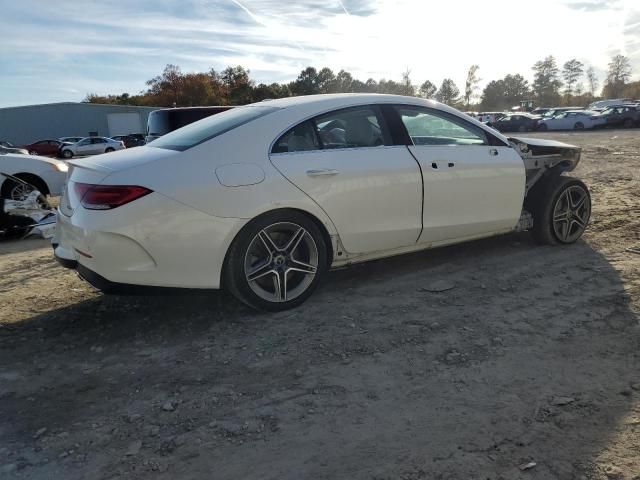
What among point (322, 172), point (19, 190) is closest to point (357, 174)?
point (322, 172)

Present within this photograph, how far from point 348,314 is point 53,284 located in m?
2.85

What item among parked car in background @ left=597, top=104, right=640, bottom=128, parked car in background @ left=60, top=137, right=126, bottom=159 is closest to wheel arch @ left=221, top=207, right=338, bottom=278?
parked car in background @ left=597, top=104, right=640, bottom=128

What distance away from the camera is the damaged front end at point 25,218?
6898 mm

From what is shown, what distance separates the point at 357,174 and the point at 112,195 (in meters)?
1.72

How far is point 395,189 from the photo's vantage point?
4.13 meters

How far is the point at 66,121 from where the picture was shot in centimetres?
5334

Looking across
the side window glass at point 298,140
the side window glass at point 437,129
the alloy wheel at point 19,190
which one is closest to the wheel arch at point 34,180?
the alloy wheel at point 19,190

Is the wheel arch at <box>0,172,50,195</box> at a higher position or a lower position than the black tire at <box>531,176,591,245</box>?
higher

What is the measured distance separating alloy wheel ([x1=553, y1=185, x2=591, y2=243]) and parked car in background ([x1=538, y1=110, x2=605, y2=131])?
3100cm

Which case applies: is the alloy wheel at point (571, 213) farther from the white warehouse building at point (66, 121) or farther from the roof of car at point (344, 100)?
the white warehouse building at point (66, 121)

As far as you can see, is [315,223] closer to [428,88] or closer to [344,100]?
[344,100]

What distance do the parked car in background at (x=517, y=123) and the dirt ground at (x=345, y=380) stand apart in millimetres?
35152

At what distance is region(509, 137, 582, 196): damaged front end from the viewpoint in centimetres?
520

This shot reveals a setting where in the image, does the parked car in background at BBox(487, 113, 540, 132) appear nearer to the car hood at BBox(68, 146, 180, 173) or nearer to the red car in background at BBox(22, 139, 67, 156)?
the red car in background at BBox(22, 139, 67, 156)
